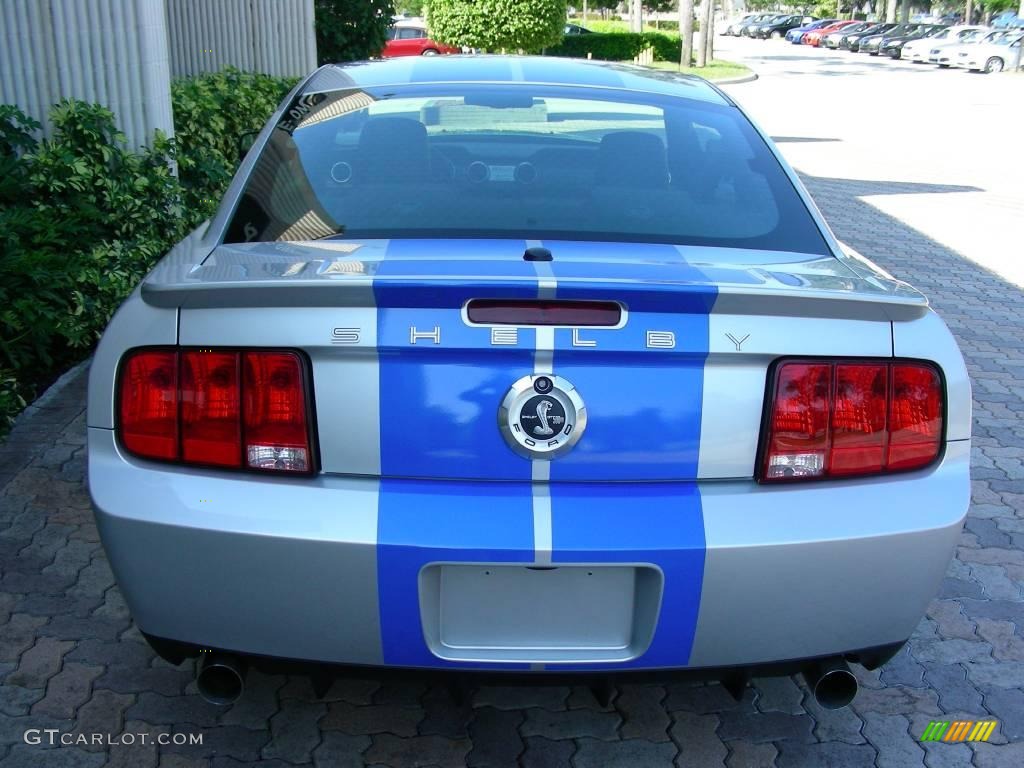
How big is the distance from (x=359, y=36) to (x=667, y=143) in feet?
40.4

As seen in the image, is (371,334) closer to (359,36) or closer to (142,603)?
(142,603)

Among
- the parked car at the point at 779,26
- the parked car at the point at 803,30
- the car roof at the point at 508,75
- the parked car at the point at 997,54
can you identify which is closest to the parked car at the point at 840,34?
the parked car at the point at 803,30

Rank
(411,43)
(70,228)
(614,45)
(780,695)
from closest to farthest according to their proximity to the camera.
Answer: (780,695) < (70,228) < (411,43) < (614,45)

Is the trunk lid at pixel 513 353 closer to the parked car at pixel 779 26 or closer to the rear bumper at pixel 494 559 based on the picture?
the rear bumper at pixel 494 559

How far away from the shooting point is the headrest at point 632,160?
3146 millimetres

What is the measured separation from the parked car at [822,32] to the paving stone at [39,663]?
64.5 m

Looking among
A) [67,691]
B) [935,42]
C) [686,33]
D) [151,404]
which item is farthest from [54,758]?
[935,42]

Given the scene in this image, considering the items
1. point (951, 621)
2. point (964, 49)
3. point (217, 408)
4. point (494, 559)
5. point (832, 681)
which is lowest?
point (951, 621)

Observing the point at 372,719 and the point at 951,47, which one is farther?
the point at 951,47

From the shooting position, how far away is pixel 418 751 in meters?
2.78

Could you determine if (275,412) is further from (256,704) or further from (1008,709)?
(1008,709)

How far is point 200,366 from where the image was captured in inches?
90.8

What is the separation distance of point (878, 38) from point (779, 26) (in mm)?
23451

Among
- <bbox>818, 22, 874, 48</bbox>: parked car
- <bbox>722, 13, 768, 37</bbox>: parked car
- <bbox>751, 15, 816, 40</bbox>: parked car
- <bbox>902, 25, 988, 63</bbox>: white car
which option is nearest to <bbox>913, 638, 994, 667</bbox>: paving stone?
<bbox>902, 25, 988, 63</bbox>: white car
